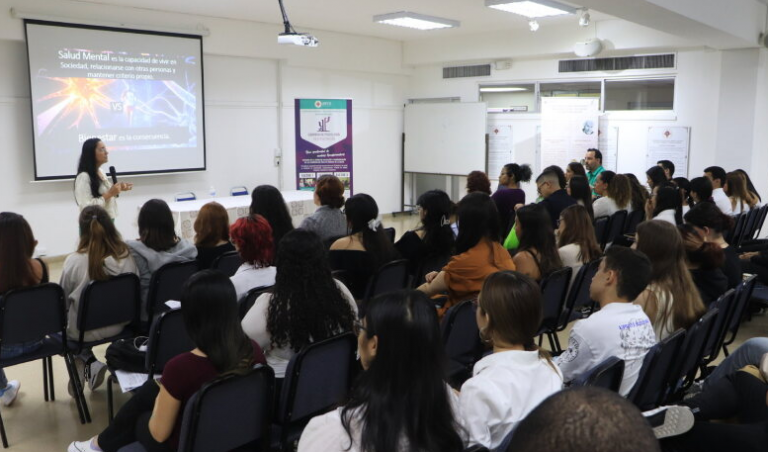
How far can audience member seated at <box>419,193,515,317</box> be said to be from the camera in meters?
3.48

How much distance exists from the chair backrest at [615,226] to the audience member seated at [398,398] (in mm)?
4854

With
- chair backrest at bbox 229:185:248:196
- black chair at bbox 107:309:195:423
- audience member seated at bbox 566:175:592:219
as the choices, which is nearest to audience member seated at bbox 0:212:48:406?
black chair at bbox 107:309:195:423

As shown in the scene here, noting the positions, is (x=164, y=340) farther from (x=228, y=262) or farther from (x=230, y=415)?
(x=228, y=262)

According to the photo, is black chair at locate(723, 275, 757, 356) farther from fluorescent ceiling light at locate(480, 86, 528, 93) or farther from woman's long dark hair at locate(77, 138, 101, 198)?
fluorescent ceiling light at locate(480, 86, 528, 93)

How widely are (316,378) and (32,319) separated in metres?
1.65

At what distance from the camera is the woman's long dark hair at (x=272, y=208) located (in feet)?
14.7

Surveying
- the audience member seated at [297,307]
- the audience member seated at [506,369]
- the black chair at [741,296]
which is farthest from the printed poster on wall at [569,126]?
the audience member seated at [506,369]

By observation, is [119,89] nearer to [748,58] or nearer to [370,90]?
[370,90]

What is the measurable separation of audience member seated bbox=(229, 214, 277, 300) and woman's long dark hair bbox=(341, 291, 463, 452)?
168 cm

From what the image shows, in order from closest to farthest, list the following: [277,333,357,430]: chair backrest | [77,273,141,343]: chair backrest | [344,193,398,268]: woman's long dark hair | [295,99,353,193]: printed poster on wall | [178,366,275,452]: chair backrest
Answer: [178,366,275,452]: chair backrest → [277,333,357,430]: chair backrest → [77,273,141,343]: chair backrest → [344,193,398,268]: woman's long dark hair → [295,99,353,193]: printed poster on wall

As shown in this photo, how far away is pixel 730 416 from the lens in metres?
2.71

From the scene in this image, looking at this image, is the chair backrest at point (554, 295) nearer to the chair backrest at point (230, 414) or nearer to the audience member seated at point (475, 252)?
the audience member seated at point (475, 252)

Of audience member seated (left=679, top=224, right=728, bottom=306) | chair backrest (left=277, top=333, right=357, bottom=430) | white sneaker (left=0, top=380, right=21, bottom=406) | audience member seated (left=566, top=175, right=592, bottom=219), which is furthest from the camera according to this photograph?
audience member seated (left=566, top=175, right=592, bottom=219)

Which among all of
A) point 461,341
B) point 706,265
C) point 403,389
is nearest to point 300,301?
point 461,341
